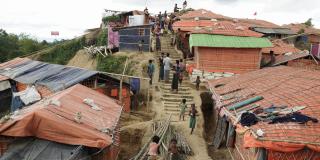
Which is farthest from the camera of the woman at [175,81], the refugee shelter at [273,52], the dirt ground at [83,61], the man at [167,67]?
the dirt ground at [83,61]

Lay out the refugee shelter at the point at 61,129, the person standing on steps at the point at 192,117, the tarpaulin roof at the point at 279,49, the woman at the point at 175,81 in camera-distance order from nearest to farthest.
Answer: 1. the refugee shelter at the point at 61,129
2. the person standing on steps at the point at 192,117
3. the woman at the point at 175,81
4. the tarpaulin roof at the point at 279,49

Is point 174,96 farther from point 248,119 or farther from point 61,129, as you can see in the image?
point 61,129

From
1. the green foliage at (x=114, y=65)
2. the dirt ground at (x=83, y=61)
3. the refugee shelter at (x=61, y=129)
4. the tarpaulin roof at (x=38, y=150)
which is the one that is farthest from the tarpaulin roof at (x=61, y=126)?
the dirt ground at (x=83, y=61)

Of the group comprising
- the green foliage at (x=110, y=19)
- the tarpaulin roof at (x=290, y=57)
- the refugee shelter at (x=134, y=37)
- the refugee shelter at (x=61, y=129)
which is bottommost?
the refugee shelter at (x=61, y=129)

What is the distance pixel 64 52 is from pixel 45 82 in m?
18.4

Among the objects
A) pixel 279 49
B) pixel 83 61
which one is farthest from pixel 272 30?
pixel 83 61

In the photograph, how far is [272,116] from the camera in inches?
412

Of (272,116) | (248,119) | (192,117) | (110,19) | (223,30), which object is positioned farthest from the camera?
(110,19)

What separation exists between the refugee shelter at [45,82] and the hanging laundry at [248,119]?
366 inches

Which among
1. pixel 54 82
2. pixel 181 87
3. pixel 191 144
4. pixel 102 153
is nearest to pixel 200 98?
pixel 181 87

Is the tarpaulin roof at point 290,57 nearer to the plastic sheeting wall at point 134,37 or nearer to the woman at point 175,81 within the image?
the woman at point 175,81

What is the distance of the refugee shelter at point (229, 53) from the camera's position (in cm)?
2122

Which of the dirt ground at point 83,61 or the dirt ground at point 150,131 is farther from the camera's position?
the dirt ground at point 83,61

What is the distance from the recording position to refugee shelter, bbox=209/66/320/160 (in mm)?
9086
